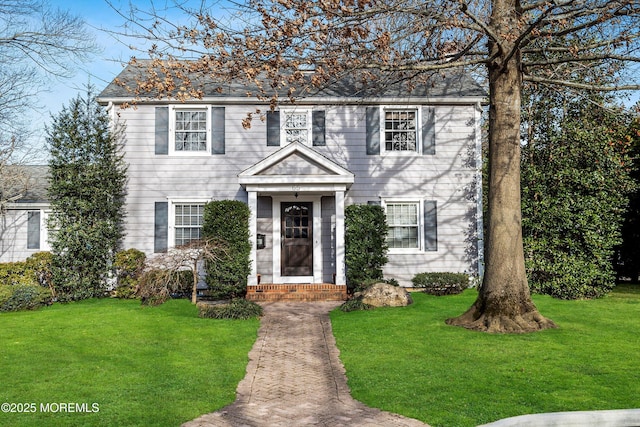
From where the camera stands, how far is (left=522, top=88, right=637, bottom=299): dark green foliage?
13.8 m

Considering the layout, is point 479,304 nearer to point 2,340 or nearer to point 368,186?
point 368,186

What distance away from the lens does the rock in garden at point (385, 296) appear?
40.0 ft

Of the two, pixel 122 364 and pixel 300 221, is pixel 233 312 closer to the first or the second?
pixel 122 364

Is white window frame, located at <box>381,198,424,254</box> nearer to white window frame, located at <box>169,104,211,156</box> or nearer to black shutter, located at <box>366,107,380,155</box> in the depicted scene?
black shutter, located at <box>366,107,380,155</box>

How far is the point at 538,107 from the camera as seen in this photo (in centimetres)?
1570

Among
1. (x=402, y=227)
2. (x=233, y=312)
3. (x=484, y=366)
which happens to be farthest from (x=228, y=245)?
(x=484, y=366)

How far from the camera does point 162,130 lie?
50.6 ft

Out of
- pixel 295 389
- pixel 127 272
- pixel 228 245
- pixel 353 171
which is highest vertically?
pixel 353 171

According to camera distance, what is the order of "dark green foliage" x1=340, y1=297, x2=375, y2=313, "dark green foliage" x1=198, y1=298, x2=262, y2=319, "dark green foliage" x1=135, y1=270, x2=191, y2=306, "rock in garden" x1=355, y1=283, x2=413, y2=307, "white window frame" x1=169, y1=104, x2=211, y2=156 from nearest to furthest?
"dark green foliage" x1=198, y1=298, x2=262, y2=319 < "dark green foliage" x1=340, y1=297, x2=375, y2=313 < "rock in garden" x1=355, y1=283, x2=413, y2=307 < "dark green foliage" x1=135, y1=270, x2=191, y2=306 < "white window frame" x1=169, y1=104, x2=211, y2=156

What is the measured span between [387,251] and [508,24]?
769 cm

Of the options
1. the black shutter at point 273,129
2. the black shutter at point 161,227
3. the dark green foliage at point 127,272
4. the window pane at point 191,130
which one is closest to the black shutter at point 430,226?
the black shutter at point 273,129

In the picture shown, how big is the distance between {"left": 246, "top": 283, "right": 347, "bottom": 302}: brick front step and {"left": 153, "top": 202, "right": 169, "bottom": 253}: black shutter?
3216 mm

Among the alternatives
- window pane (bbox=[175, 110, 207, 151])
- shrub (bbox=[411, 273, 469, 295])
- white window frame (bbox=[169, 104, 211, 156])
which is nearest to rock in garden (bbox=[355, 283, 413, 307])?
shrub (bbox=[411, 273, 469, 295])

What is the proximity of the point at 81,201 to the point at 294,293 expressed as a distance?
656 cm
